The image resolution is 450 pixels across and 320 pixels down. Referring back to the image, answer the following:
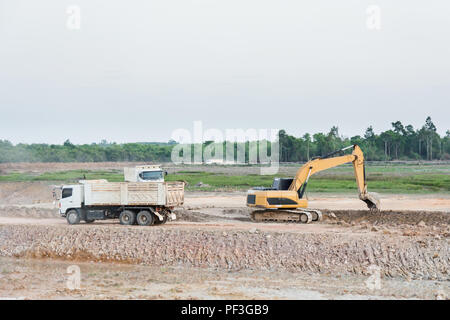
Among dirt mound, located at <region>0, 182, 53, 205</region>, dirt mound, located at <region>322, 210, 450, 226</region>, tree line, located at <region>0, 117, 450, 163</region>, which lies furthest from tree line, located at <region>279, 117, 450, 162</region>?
dirt mound, located at <region>322, 210, 450, 226</region>

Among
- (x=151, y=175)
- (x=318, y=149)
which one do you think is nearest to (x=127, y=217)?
(x=151, y=175)

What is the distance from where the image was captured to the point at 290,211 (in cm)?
2941

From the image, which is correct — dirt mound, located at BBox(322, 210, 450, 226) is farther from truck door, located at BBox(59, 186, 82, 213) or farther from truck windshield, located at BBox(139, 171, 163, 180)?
truck door, located at BBox(59, 186, 82, 213)

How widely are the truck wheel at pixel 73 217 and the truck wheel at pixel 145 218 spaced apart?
3371 mm

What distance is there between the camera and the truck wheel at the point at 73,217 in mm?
29438

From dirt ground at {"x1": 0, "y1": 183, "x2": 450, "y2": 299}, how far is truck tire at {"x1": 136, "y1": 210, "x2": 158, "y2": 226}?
1.58 m

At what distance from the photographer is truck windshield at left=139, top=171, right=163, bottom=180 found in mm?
30531

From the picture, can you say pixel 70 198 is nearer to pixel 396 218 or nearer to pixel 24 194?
pixel 396 218

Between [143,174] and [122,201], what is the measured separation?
2.53 metres
